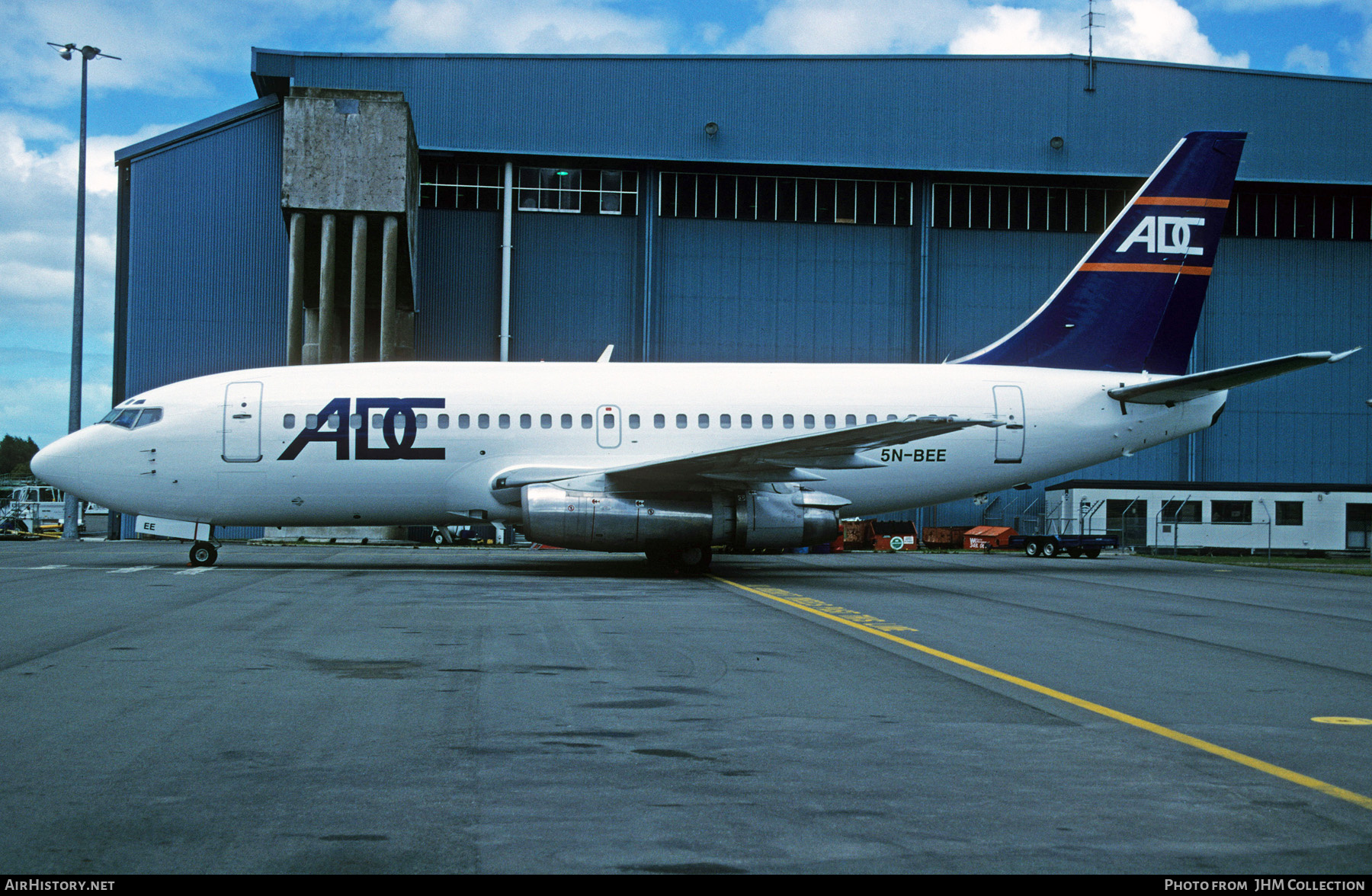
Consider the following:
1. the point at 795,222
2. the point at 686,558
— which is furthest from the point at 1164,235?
the point at 795,222

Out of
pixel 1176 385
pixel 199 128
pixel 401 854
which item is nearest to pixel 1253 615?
pixel 1176 385

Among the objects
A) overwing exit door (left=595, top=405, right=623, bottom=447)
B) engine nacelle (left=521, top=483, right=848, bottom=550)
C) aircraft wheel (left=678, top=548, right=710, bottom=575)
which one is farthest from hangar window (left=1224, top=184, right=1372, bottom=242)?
aircraft wheel (left=678, top=548, right=710, bottom=575)

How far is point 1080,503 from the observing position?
36.5m

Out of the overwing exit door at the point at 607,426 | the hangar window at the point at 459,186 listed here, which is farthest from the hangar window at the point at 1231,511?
the hangar window at the point at 459,186

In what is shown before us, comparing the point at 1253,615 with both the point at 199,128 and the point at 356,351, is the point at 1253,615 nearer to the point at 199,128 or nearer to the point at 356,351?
the point at 356,351

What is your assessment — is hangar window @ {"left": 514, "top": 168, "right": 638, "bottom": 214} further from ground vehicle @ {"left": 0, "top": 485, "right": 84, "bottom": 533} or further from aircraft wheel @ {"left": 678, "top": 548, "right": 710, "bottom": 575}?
aircraft wheel @ {"left": 678, "top": 548, "right": 710, "bottom": 575}

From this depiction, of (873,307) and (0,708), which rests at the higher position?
(873,307)

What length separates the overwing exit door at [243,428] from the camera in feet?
62.7

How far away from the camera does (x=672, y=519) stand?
705 inches

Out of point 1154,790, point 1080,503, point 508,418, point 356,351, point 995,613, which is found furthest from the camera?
point 1080,503

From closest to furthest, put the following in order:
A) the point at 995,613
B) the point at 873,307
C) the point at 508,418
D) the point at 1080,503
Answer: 1. the point at 995,613
2. the point at 508,418
3. the point at 1080,503
4. the point at 873,307

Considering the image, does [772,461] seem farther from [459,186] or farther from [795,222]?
[459,186]

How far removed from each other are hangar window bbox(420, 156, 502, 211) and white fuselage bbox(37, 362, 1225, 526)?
69.8 feet

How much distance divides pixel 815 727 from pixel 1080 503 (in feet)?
109
